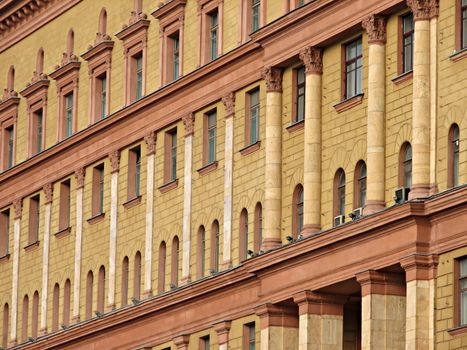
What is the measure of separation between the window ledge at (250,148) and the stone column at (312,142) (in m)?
4.50

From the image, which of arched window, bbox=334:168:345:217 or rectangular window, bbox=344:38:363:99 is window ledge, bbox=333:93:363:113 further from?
arched window, bbox=334:168:345:217

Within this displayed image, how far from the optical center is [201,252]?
84.2m

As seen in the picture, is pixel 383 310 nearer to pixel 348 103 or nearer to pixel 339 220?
pixel 339 220

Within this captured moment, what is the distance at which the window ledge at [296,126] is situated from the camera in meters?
76.7

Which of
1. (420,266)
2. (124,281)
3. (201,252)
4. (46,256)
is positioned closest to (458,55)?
(420,266)

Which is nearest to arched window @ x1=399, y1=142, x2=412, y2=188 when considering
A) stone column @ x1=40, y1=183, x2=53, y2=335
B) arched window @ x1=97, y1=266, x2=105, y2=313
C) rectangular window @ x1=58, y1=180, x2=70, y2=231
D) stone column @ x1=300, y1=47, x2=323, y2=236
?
stone column @ x1=300, y1=47, x2=323, y2=236

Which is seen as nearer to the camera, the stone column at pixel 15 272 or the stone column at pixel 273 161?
the stone column at pixel 273 161

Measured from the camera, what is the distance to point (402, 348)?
7050 centimetres

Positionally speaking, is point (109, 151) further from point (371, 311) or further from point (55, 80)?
point (371, 311)

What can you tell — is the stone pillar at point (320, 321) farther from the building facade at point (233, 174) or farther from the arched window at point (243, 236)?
the arched window at point (243, 236)

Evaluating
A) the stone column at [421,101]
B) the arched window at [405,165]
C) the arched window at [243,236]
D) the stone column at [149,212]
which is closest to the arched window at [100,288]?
the stone column at [149,212]

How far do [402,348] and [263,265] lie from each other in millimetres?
7285

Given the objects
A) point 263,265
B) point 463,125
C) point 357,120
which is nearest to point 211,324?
point 263,265

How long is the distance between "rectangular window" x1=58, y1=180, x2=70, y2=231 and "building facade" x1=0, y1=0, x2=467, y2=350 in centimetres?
23
